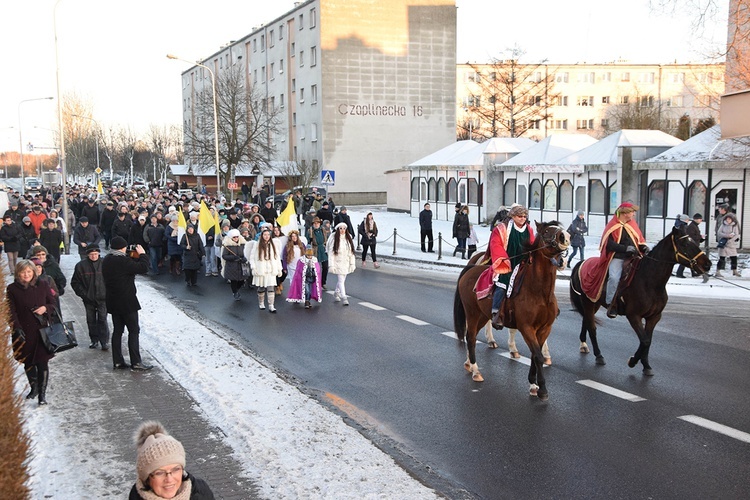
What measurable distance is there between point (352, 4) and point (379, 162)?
41.7ft

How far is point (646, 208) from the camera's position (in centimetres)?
2784

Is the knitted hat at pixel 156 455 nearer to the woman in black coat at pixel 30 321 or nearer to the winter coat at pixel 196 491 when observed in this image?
the winter coat at pixel 196 491

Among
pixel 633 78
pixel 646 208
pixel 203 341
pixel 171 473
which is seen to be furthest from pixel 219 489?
pixel 633 78

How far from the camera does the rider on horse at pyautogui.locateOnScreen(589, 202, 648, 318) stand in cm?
1081

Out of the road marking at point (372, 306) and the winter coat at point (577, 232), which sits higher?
the winter coat at point (577, 232)

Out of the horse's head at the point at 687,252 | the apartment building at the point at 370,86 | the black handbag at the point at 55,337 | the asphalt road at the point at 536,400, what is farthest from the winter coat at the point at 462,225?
the apartment building at the point at 370,86

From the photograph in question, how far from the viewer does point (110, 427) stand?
25.8ft

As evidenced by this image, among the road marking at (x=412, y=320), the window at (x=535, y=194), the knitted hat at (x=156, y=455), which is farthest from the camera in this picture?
the window at (x=535, y=194)

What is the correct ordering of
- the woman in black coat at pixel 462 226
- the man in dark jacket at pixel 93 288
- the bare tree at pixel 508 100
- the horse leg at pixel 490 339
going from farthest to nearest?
the bare tree at pixel 508 100
the woman in black coat at pixel 462 226
the horse leg at pixel 490 339
the man in dark jacket at pixel 93 288

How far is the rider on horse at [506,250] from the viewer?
940 cm

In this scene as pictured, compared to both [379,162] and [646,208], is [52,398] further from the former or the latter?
[379,162]

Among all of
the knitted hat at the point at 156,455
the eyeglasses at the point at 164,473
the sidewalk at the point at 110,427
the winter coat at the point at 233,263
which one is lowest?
the sidewalk at the point at 110,427

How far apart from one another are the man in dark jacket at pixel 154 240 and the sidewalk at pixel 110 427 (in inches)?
455

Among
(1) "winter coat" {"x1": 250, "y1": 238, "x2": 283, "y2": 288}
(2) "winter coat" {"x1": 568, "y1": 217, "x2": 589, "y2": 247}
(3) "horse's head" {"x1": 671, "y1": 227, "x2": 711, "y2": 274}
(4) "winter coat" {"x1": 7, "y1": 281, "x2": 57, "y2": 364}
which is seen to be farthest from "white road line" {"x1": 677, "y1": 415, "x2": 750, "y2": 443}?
(2) "winter coat" {"x1": 568, "y1": 217, "x2": 589, "y2": 247}
